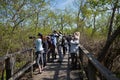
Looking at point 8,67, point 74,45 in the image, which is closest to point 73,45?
point 74,45

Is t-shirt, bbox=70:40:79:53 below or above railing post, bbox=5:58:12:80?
above

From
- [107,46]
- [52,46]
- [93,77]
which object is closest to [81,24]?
[52,46]

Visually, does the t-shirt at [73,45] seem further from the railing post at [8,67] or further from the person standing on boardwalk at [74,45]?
the railing post at [8,67]

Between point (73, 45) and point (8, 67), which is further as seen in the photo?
point (73, 45)

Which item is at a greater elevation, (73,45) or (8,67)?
(73,45)

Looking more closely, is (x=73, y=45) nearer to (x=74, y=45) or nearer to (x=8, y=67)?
(x=74, y=45)

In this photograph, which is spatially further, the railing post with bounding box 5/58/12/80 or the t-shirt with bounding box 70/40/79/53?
the t-shirt with bounding box 70/40/79/53

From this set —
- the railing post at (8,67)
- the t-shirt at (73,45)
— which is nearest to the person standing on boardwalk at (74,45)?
the t-shirt at (73,45)

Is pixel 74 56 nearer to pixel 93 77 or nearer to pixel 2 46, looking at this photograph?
pixel 93 77

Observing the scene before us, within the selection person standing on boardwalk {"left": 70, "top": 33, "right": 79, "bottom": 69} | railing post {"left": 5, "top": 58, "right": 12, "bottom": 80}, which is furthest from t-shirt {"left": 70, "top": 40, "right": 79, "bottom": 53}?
railing post {"left": 5, "top": 58, "right": 12, "bottom": 80}

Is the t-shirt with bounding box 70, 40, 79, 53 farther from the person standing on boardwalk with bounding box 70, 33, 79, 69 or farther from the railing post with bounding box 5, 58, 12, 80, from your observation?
the railing post with bounding box 5, 58, 12, 80

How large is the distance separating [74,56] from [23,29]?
511 inches

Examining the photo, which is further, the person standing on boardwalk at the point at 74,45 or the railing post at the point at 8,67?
the person standing on boardwalk at the point at 74,45

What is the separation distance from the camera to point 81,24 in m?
56.5
